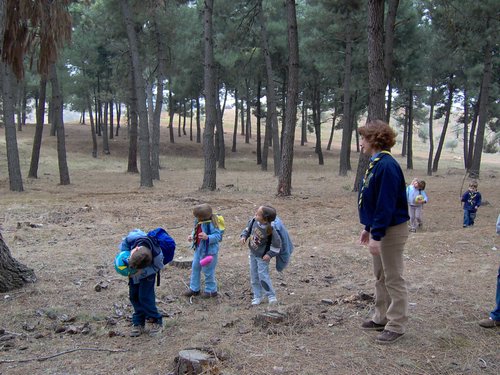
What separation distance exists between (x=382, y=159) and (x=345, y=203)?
9.66 metres

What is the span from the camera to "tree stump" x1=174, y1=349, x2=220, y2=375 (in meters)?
3.46

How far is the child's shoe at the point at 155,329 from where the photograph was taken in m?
4.51

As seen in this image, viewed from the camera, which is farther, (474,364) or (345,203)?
(345,203)

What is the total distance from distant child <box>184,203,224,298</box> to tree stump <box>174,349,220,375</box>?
2020 mm

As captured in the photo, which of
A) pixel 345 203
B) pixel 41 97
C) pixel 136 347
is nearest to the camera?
pixel 136 347

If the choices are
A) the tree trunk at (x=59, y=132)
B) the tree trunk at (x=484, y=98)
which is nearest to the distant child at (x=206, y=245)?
the tree trunk at (x=59, y=132)

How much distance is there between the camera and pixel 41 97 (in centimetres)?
2084

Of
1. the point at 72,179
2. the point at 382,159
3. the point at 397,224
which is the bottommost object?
the point at 72,179

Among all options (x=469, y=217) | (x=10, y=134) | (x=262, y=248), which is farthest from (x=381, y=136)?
(x=10, y=134)

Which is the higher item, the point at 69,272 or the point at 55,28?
the point at 55,28

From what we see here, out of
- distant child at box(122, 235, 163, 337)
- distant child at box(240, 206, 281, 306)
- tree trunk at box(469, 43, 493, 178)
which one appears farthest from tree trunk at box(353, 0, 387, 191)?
tree trunk at box(469, 43, 493, 178)

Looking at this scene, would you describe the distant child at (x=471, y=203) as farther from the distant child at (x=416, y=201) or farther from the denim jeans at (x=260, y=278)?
the denim jeans at (x=260, y=278)

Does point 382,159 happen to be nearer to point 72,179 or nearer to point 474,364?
point 474,364

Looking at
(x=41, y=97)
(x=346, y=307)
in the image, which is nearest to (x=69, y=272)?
(x=346, y=307)
